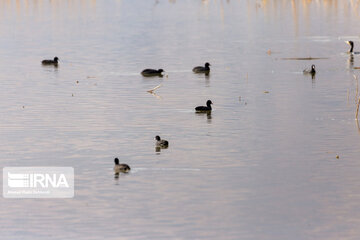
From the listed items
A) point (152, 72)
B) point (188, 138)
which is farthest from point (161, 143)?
point (152, 72)

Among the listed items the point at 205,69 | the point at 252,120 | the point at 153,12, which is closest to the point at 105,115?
the point at 252,120

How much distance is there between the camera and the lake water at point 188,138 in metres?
17.6

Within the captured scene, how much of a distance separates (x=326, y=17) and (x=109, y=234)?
66.4m

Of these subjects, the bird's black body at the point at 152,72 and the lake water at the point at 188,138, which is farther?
the bird's black body at the point at 152,72

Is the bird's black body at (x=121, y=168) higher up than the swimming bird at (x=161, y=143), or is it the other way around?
the swimming bird at (x=161, y=143)

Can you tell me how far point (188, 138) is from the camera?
2588 cm

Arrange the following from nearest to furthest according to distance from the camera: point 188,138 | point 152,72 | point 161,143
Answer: point 161,143, point 188,138, point 152,72

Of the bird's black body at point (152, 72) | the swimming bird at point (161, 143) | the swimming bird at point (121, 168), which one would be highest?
the bird's black body at point (152, 72)

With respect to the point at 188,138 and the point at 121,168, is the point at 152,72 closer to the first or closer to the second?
the point at 188,138

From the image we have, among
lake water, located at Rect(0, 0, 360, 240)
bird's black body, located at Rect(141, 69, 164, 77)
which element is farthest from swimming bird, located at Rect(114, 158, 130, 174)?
bird's black body, located at Rect(141, 69, 164, 77)

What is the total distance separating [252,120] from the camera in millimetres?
28875

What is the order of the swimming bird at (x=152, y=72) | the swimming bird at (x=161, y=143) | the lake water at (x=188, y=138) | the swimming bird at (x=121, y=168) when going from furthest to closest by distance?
the swimming bird at (x=152, y=72)
the swimming bird at (x=161, y=143)
the swimming bird at (x=121, y=168)
the lake water at (x=188, y=138)

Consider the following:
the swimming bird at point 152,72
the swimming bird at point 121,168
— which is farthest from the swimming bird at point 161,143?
the swimming bird at point 152,72

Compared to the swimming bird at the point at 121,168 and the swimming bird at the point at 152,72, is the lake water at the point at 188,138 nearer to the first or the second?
the swimming bird at the point at 121,168
